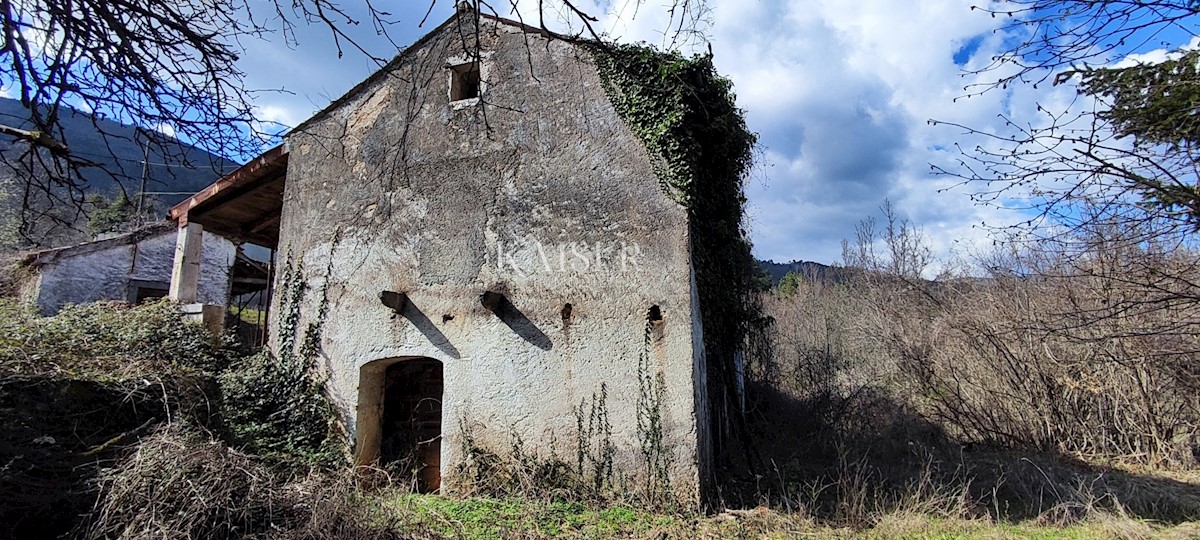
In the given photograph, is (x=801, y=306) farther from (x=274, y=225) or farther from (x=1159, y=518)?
(x=274, y=225)

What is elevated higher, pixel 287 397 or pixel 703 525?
pixel 287 397

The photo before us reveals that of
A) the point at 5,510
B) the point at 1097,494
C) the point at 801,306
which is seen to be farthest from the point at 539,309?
the point at 801,306

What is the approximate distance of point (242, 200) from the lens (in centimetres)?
962

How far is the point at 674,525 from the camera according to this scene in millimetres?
5926

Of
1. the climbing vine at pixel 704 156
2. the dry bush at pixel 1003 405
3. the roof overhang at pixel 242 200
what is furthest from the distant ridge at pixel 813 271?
the roof overhang at pixel 242 200

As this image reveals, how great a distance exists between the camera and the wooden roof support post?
912 centimetres

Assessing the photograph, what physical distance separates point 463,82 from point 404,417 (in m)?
4.69

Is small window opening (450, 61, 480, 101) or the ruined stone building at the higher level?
small window opening (450, 61, 480, 101)

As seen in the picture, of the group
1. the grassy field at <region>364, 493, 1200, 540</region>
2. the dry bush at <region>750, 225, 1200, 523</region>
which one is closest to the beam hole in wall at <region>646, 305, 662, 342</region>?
the grassy field at <region>364, 493, 1200, 540</region>

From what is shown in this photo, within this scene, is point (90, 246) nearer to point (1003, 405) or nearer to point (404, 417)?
point (404, 417)

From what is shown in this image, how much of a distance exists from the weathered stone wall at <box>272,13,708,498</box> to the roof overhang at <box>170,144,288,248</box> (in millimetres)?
654

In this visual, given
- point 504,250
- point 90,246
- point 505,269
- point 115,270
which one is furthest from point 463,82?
point 115,270

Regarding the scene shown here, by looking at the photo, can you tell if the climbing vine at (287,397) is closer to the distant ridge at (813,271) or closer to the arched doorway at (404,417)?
the arched doorway at (404,417)

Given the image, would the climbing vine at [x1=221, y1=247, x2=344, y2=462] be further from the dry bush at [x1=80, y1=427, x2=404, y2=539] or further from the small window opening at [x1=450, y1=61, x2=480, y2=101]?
the small window opening at [x1=450, y1=61, x2=480, y2=101]
